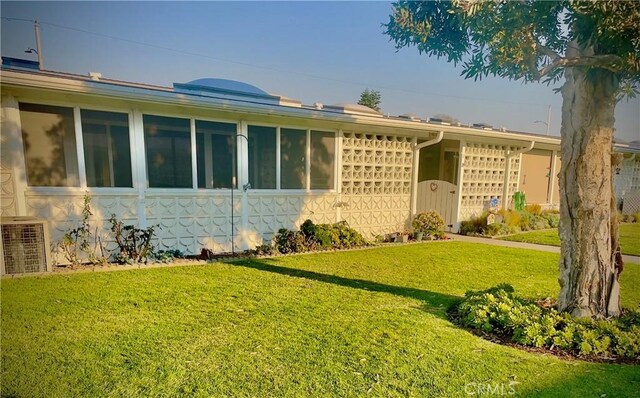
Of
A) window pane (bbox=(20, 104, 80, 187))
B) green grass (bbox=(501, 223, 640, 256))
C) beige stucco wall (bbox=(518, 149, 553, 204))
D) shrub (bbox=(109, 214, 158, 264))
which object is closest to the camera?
window pane (bbox=(20, 104, 80, 187))

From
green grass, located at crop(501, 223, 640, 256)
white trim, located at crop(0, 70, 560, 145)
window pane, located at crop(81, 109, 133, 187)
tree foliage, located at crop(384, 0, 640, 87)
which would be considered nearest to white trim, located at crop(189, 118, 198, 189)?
white trim, located at crop(0, 70, 560, 145)

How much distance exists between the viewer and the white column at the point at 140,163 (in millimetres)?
5770

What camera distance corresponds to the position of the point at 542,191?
1252 cm

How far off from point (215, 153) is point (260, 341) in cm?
446

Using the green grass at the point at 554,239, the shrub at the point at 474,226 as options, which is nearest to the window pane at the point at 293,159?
the shrub at the point at 474,226

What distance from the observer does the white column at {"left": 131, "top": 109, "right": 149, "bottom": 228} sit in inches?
227

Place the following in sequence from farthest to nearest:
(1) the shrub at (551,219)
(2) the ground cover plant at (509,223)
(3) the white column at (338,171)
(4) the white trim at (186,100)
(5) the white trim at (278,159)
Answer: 1. (1) the shrub at (551,219)
2. (2) the ground cover plant at (509,223)
3. (3) the white column at (338,171)
4. (5) the white trim at (278,159)
5. (4) the white trim at (186,100)

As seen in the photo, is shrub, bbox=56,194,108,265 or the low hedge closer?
shrub, bbox=56,194,108,265

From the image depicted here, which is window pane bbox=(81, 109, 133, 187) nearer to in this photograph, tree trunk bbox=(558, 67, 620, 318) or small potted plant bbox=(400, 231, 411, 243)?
small potted plant bbox=(400, 231, 411, 243)

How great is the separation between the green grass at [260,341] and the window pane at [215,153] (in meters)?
2.06

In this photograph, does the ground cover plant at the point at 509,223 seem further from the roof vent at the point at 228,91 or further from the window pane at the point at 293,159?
the roof vent at the point at 228,91

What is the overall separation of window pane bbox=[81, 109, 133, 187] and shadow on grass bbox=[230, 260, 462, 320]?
8.65 feet

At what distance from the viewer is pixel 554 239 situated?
909 cm

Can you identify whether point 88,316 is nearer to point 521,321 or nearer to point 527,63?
point 521,321
